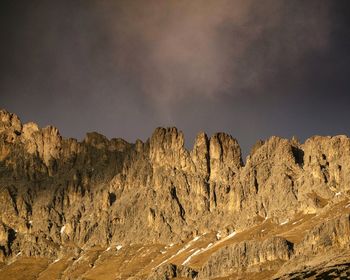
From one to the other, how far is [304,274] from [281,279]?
10.2m

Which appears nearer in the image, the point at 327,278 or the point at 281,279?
the point at 327,278

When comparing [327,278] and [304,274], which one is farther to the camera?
[304,274]

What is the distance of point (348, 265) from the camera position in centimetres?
17562

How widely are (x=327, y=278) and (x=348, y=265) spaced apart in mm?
12316

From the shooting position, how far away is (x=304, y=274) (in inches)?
7451

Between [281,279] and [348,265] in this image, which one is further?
[281,279]

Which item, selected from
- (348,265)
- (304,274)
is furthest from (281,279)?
(348,265)

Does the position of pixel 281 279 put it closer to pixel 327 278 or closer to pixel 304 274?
pixel 304 274

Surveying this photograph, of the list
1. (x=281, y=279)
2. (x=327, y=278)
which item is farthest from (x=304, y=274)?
(x=327, y=278)

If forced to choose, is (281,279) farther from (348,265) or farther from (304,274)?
(348,265)

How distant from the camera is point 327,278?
546ft

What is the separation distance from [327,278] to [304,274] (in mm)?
23112

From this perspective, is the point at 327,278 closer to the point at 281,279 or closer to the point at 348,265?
the point at 348,265

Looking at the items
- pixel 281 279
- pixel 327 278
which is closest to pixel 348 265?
pixel 327 278
